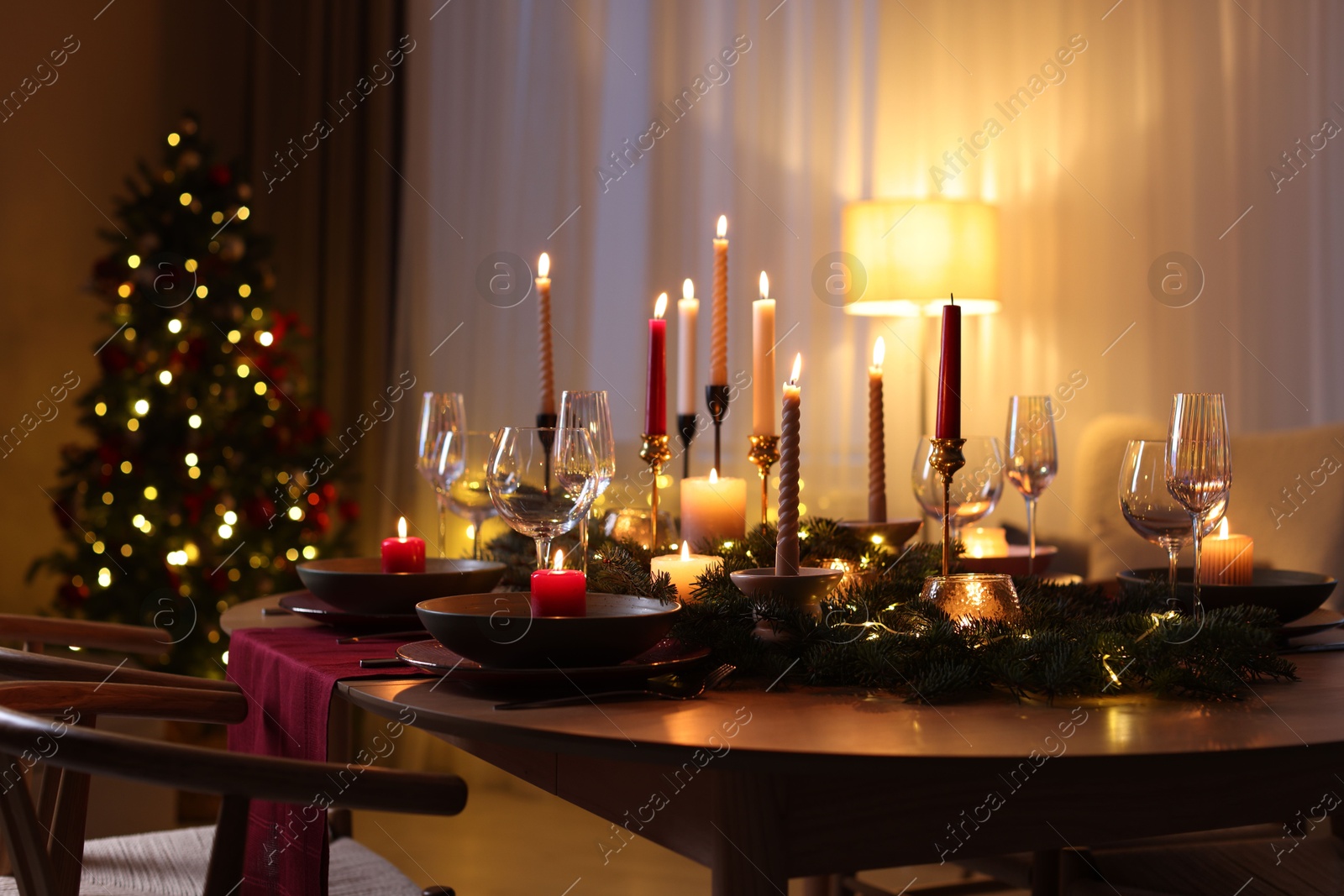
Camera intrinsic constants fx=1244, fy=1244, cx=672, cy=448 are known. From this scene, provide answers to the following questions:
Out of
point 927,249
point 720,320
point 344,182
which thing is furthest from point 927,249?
point 344,182

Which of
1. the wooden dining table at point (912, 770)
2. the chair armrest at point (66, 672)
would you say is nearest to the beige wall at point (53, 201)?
the chair armrest at point (66, 672)

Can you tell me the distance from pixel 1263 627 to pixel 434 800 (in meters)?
0.84

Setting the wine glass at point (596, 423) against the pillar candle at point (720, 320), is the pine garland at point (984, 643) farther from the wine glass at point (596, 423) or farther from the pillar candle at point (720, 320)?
the pillar candle at point (720, 320)

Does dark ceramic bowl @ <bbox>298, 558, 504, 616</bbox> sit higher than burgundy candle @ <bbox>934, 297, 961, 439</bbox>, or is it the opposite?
burgundy candle @ <bbox>934, 297, 961, 439</bbox>

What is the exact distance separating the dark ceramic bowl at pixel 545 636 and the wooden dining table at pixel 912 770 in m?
0.06

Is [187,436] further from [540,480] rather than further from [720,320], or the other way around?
[540,480]

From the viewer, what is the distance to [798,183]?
3.67 metres

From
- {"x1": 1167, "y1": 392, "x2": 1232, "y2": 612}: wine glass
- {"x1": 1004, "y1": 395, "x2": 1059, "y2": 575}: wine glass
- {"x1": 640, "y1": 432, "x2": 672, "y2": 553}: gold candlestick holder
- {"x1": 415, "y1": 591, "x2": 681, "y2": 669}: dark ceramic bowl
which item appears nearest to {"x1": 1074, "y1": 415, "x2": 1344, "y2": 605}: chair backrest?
{"x1": 1004, "y1": 395, "x2": 1059, "y2": 575}: wine glass

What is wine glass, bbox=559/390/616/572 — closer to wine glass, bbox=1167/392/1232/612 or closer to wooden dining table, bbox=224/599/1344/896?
wooden dining table, bbox=224/599/1344/896

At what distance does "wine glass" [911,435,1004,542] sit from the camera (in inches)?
68.4

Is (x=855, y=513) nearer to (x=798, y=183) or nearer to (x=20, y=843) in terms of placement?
(x=798, y=183)

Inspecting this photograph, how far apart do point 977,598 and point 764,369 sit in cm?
53

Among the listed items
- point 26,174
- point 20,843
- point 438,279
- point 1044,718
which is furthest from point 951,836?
point 26,174

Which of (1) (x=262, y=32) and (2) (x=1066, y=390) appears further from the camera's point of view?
(1) (x=262, y=32)
